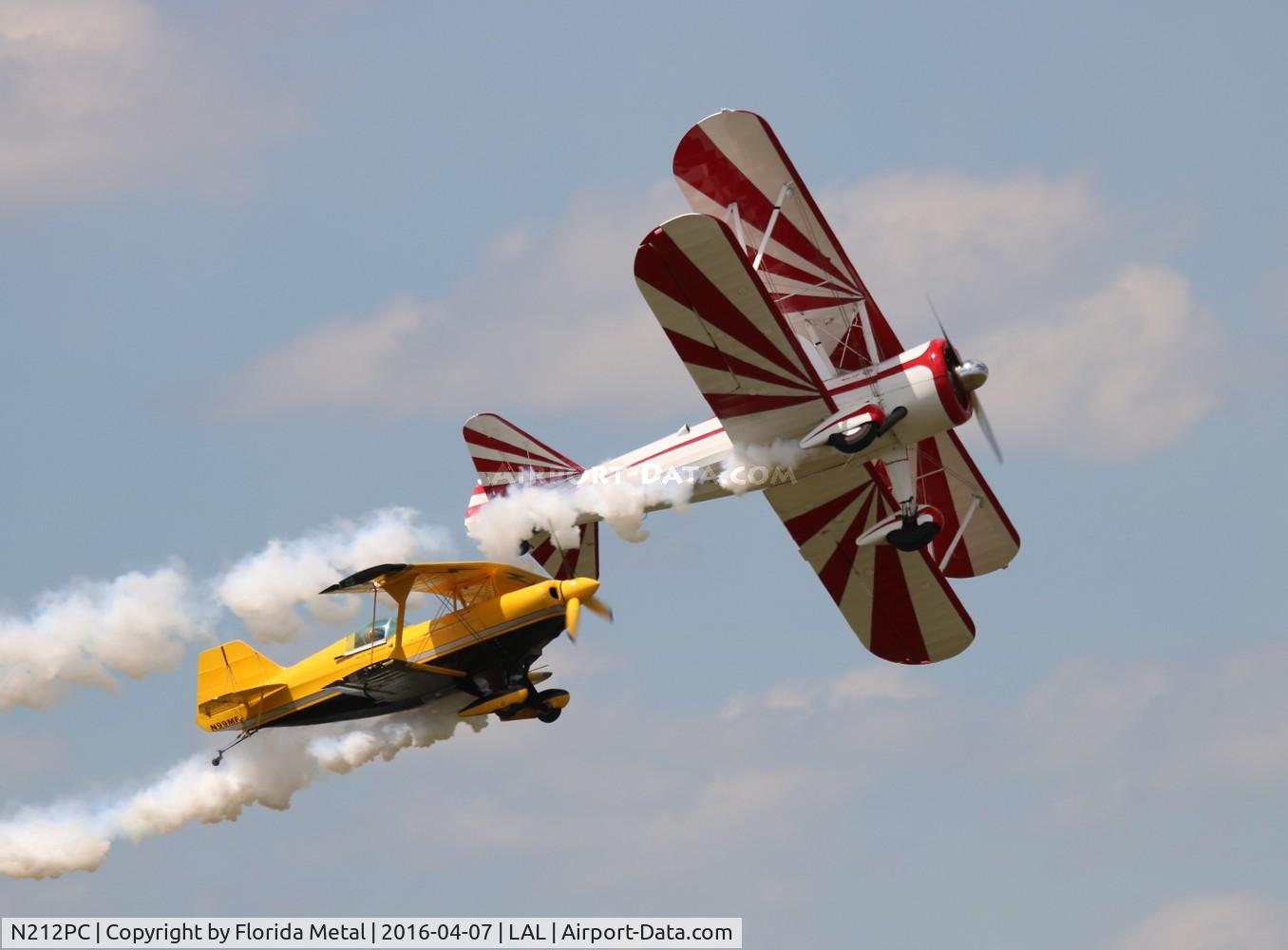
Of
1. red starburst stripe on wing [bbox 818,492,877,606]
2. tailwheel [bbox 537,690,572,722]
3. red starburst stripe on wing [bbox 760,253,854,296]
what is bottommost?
tailwheel [bbox 537,690,572,722]

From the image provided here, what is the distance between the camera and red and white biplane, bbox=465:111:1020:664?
3244cm

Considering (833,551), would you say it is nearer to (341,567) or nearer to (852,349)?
(852,349)

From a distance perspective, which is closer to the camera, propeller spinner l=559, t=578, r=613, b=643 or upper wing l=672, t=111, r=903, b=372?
propeller spinner l=559, t=578, r=613, b=643

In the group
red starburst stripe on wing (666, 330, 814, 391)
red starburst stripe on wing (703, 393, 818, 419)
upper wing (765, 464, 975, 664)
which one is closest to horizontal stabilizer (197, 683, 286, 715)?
upper wing (765, 464, 975, 664)

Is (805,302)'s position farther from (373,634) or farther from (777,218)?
(373,634)

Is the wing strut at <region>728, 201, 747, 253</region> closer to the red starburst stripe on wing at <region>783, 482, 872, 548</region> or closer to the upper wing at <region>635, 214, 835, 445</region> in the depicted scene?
the upper wing at <region>635, 214, 835, 445</region>

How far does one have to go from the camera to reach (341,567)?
37.2 meters

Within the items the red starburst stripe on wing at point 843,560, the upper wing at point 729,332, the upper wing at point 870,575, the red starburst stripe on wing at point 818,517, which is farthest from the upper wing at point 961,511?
the upper wing at point 729,332

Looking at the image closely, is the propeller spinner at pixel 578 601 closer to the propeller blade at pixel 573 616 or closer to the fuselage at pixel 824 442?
the propeller blade at pixel 573 616

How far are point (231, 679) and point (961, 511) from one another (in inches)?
499

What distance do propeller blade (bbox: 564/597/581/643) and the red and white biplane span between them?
104 inches

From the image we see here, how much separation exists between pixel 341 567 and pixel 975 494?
1073 cm

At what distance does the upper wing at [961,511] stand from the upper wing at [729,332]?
4838mm

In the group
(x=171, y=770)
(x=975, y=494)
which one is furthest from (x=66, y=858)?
(x=975, y=494)
